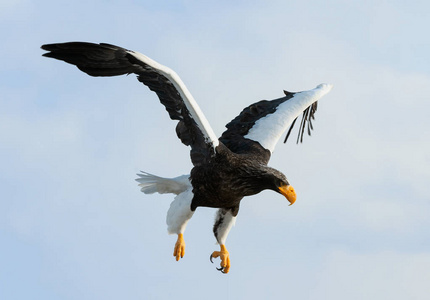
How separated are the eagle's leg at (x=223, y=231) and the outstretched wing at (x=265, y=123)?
81 centimetres

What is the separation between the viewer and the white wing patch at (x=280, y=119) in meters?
12.6

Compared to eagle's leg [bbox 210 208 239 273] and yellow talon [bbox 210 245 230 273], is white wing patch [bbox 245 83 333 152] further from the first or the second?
yellow talon [bbox 210 245 230 273]

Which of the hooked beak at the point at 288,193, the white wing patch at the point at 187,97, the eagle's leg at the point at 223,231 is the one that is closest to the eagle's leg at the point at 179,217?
the eagle's leg at the point at 223,231

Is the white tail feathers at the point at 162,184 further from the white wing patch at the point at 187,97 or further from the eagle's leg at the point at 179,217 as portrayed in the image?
the white wing patch at the point at 187,97

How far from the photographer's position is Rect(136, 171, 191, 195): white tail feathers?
12.0m

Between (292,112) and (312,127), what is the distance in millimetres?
1067

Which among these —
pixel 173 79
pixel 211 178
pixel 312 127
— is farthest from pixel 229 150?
pixel 312 127

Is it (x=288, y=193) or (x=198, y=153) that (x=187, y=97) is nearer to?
(x=198, y=153)

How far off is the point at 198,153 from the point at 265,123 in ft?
5.62

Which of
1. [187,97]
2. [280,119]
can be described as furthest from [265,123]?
[187,97]

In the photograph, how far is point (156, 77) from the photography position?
36.4 ft

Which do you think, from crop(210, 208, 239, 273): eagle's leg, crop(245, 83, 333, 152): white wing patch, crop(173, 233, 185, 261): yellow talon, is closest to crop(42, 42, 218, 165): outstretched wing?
crop(210, 208, 239, 273): eagle's leg

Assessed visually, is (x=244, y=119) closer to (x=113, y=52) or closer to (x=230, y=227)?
(x=230, y=227)

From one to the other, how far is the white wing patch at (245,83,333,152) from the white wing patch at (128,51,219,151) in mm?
1403
